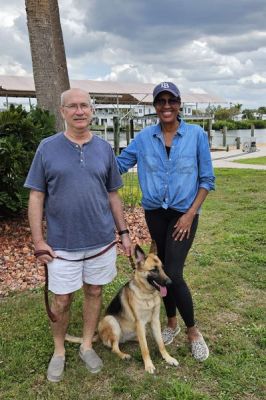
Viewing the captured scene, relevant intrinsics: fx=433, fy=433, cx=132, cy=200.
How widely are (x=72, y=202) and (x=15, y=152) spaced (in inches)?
121

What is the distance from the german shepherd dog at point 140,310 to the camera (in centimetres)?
362

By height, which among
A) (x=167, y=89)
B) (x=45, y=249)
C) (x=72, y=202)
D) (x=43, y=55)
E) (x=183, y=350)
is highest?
(x=43, y=55)

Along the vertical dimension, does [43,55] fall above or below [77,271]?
above

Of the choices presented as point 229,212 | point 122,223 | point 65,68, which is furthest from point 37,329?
point 65,68

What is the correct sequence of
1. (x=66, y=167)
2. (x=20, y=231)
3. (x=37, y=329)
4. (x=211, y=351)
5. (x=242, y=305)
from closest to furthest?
(x=66, y=167), (x=211, y=351), (x=37, y=329), (x=242, y=305), (x=20, y=231)

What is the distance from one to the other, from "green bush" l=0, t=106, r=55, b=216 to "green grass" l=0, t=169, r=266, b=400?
5.70 ft

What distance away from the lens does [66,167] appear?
3.17 meters

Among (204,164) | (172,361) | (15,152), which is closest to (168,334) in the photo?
(172,361)

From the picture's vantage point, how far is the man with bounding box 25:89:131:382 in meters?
3.21

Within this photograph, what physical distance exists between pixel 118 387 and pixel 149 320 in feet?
2.05

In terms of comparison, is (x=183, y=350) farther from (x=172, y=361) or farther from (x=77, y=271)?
(x=77, y=271)

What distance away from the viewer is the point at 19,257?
20.1ft

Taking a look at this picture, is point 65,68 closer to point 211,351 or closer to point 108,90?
point 211,351

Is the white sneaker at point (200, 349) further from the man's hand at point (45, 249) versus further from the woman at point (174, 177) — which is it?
the man's hand at point (45, 249)
